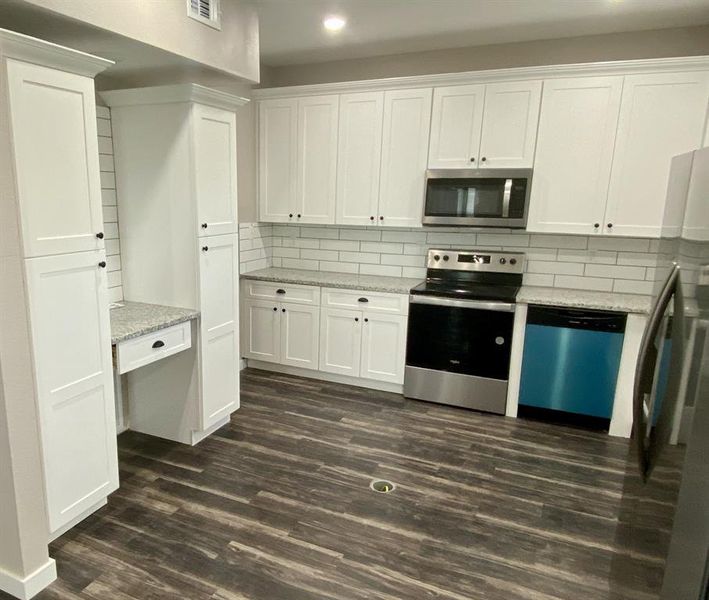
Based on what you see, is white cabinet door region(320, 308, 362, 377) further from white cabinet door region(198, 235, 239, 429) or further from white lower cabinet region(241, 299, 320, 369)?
white cabinet door region(198, 235, 239, 429)

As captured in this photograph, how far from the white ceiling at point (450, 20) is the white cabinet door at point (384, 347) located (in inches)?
82.6

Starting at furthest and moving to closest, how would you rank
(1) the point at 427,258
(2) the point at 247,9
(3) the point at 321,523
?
(1) the point at 427,258
(2) the point at 247,9
(3) the point at 321,523

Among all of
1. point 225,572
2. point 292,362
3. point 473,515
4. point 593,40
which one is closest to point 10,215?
point 225,572

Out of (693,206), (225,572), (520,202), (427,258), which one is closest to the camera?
(693,206)

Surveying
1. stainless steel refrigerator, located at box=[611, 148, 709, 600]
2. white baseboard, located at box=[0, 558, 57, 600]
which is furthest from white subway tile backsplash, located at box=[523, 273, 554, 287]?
white baseboard, located at box=[0, 558, 57, 600]

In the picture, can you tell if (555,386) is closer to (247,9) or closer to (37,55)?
(247,9)

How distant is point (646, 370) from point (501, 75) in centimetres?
282

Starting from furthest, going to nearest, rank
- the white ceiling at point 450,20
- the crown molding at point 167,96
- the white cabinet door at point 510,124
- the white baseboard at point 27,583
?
the white cabinet door at point 510,124 → the white ceiling at point 450,20 → the crown molding at point 167,96 → the white baseboard at point 27,583

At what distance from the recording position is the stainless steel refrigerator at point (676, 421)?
879mm

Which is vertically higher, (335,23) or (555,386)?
(335,23)

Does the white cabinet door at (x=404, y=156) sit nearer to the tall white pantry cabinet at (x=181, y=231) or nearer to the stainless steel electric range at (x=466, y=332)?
the stainless steel electric range at (x=466, y=332)

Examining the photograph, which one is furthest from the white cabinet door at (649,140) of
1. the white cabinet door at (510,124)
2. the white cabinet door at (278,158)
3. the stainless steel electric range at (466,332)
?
the white cabinet door at (278,158)

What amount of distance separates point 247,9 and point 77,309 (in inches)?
77.5

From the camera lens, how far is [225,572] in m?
2.03
